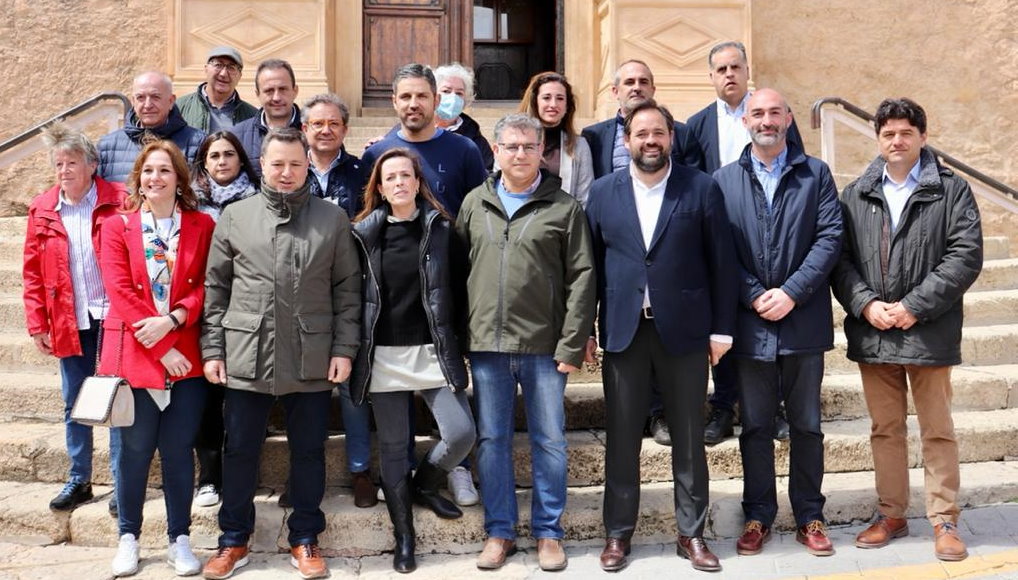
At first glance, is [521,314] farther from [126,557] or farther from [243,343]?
[126,557]

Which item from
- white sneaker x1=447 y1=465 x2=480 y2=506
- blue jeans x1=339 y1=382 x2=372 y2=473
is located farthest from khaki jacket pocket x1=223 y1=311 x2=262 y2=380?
white sneaker x1=447 y1=465 x2=480 y2=506

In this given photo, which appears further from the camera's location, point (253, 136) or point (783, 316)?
point (253, 136)

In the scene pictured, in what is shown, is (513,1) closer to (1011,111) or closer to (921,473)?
(1011,111)

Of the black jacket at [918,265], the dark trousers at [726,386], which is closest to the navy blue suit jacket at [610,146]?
the black jacket at [918,265]

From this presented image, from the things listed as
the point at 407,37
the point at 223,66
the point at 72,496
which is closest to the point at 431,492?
the point at 72,496

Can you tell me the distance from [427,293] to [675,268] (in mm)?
1076

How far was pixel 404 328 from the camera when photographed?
388 cm

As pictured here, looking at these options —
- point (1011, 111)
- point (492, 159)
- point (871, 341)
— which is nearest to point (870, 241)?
point (871, 341)

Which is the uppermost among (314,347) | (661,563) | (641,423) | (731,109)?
(731,109)

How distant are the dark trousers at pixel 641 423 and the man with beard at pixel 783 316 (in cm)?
28

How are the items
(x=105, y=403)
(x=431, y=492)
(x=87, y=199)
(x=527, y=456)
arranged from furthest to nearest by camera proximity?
(x=527, y=456), (x=87, y=199), (x=431, y=492), (x=105, y=403)

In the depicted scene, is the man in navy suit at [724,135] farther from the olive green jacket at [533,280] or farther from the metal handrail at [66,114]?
the metal handrail at [66,114]

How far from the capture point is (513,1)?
12.9 meters

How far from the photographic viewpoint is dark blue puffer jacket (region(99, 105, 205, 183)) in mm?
4516
